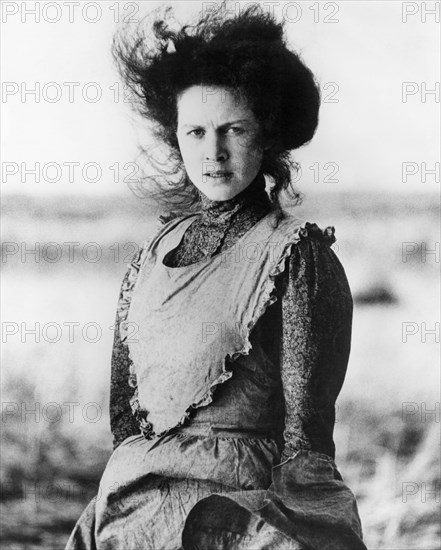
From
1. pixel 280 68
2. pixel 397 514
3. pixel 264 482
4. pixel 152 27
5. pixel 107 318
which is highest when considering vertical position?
pixel 152 27

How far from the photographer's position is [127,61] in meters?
1.65

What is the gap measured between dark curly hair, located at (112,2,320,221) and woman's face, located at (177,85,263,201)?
2 cm

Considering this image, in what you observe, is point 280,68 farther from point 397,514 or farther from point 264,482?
point 397,514

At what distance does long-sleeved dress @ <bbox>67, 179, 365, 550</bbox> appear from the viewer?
1415 mm

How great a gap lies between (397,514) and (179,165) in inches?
32.7

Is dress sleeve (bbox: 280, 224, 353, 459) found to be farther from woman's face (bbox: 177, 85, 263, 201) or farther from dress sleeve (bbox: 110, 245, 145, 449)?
dress sleeve (bbox: 110, 245, 145, 449)

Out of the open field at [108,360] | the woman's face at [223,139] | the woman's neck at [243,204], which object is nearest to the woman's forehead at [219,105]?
the woman's face at [223,139]

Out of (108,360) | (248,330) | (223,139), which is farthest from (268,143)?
(108,360)

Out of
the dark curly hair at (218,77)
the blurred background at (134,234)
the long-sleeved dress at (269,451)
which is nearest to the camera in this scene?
the long-sleeved dress at (269,451)

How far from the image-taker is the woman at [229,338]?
1422 mm

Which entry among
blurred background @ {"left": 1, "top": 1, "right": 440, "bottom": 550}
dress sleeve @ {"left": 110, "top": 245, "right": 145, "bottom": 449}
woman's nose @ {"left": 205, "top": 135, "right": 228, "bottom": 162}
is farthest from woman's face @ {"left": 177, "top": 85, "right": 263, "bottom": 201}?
dress sleeve @ {"left": 110, "top": 245, "right": 145, "bottom": 449}

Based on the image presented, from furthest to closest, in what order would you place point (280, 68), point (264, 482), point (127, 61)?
point (127, 61)
point (280, 68)
point (264, 482)

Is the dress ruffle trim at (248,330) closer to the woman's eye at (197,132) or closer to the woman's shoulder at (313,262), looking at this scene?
the woman's shoulder at (313,262)

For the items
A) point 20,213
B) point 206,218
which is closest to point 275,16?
point 206,218
